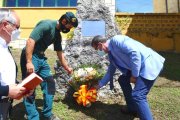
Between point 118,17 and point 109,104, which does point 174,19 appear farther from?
point 109,104

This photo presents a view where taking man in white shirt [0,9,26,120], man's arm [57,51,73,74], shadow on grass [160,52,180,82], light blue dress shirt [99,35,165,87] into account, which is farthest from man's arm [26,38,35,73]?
shadow on grass [160,52,180,82]

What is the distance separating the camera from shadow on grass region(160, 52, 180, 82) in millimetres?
8441

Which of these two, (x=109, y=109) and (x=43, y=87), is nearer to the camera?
(x=43, y=87)

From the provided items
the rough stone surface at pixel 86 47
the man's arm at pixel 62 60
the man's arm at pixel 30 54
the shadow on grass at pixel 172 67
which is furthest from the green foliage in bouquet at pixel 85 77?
the shadow on grass at pixel 172 67

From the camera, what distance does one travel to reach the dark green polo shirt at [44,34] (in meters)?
5.34

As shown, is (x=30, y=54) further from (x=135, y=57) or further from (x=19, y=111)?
(x=135, y=57)

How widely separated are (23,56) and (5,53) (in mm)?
2205

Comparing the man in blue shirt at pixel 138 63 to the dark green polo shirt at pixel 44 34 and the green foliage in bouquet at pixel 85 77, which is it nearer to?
the dark green polo shirt at pixel 44 34

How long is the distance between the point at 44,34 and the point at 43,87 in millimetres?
906

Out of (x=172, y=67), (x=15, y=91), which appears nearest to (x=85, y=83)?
(x=15, y=91)

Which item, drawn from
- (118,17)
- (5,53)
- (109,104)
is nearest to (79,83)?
(109,104)

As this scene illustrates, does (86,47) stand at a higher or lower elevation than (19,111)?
higher

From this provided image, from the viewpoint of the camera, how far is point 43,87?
19.0 feet

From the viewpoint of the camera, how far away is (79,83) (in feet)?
20.5
